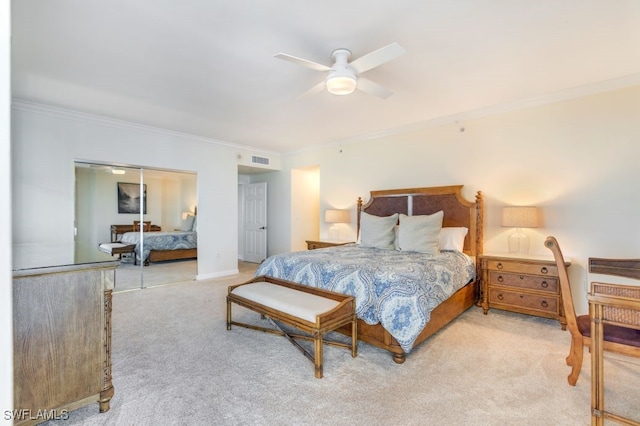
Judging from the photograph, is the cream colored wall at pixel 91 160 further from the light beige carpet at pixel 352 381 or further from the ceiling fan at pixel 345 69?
the ceiling fan at pixel 345 69

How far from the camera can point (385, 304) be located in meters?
2.42

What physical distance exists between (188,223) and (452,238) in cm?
449

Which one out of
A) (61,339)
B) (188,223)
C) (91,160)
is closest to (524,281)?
(61,339)

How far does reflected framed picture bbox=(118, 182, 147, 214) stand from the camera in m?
4.70

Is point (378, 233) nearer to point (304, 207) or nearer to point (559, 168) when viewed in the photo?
point (559, 168)

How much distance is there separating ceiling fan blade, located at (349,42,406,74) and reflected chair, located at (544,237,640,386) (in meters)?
1.63

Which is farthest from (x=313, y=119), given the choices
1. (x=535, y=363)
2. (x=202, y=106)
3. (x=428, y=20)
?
(x=535, y=363)

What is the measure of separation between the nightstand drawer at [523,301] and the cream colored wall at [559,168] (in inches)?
21.9

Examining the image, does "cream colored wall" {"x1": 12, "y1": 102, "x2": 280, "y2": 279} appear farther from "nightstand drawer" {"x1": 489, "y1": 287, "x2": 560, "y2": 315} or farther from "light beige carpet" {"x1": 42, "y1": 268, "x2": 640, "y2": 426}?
"nightstand drawer" {"x1": 489, "y1": 287, "x2": 560, "y2": 315}

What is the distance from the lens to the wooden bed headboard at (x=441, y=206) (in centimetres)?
404

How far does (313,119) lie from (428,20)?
2.46m

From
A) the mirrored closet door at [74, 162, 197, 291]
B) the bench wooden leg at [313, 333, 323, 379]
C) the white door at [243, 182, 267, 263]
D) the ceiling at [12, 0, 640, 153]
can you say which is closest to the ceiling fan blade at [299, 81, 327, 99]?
the ceiling at [12, 0, 640, 153]

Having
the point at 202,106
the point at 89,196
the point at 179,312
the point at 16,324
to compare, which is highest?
the point at 202,106

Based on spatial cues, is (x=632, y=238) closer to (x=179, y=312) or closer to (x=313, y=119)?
(x=313, y=119)
